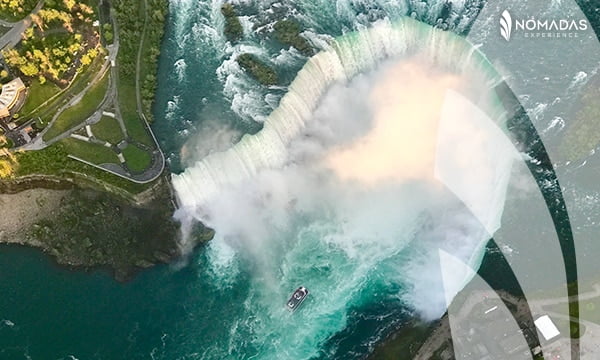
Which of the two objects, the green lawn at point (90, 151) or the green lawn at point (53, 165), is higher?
the green lawn at point (90, 151)

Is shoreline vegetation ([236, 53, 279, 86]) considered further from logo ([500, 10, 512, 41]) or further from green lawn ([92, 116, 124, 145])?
logo ([500, 10, 512, 41])

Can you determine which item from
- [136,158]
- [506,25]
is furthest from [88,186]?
[506,25]

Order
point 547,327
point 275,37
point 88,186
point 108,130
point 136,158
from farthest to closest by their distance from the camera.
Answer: point 275,37
point 108,130
point 136,158
point 88,186
point 547,327

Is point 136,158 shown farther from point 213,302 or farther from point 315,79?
point 315,79

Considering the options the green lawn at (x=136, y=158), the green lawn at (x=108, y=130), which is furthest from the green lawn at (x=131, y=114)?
the green lawn at (x=136, y=158)

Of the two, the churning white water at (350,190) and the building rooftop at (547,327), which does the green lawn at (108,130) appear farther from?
the building rooftop at (547,327)

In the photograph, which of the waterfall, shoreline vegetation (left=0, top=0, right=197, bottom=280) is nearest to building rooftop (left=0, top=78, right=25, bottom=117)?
shoreline vegetation (left=0, top=0, right=197, bottom=280)
